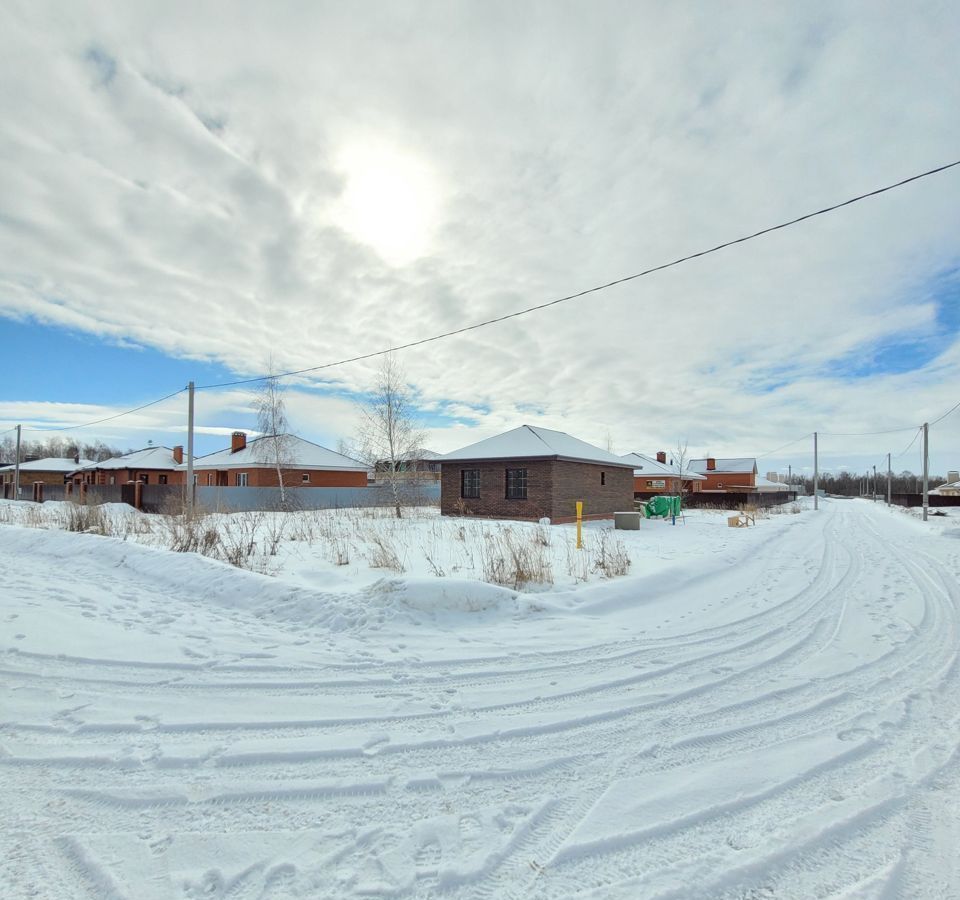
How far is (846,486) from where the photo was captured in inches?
4318

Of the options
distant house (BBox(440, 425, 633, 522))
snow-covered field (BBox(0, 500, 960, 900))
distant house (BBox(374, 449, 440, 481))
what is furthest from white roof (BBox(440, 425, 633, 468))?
snow-covered field (BBox(0, 500, 960, 900))

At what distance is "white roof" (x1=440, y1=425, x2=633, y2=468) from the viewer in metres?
21.2

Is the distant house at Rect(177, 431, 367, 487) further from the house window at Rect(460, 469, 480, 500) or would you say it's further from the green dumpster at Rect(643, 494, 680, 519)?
the green dumpster at Rect(643, 494, 680, 519)

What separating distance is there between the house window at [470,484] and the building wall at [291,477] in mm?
15656

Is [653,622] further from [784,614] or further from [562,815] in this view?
[562,815]

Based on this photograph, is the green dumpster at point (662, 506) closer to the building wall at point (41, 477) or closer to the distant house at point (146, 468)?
the distant house at point (146, 468)

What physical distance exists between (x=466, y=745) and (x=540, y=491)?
1774 cm

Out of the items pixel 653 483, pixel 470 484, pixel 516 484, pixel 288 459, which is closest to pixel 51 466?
pixel 288 459

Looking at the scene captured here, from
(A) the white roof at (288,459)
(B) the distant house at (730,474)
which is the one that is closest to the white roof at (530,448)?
(A) the white roof at (288,459)

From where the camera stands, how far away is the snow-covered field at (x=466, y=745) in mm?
2320

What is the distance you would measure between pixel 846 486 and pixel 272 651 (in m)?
131

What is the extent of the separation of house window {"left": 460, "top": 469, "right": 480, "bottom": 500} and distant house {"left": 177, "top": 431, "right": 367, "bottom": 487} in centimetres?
1443

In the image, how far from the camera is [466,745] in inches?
133

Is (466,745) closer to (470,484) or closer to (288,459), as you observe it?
(470,484)
